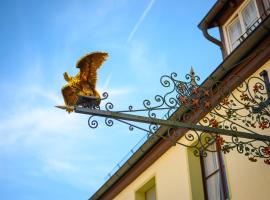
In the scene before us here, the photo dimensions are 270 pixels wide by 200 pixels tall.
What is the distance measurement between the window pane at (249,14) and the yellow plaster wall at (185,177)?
90.3 inches

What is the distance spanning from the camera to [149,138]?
11391 mm

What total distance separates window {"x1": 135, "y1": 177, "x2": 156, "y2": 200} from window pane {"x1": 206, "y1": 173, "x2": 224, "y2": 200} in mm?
2491

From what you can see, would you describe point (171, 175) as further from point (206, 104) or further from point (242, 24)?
point (206, 104)

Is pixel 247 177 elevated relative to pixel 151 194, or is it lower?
lower

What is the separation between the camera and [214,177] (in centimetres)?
973

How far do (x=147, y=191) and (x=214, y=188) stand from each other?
3392mm

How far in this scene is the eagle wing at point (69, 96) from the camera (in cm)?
655

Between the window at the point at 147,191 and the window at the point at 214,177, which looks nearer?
the window at the point at 214,177

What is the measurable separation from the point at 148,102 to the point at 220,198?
326 cm

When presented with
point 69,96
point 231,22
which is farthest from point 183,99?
point 231,22

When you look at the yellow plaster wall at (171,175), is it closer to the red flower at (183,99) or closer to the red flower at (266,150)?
the red flower at (266,150)

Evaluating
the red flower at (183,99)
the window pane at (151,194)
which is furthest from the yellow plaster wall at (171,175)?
the red flower at (183,99)

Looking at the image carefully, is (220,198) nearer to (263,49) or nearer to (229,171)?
(229,171)

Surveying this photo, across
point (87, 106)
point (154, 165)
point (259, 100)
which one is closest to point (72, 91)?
point (87, 106)
